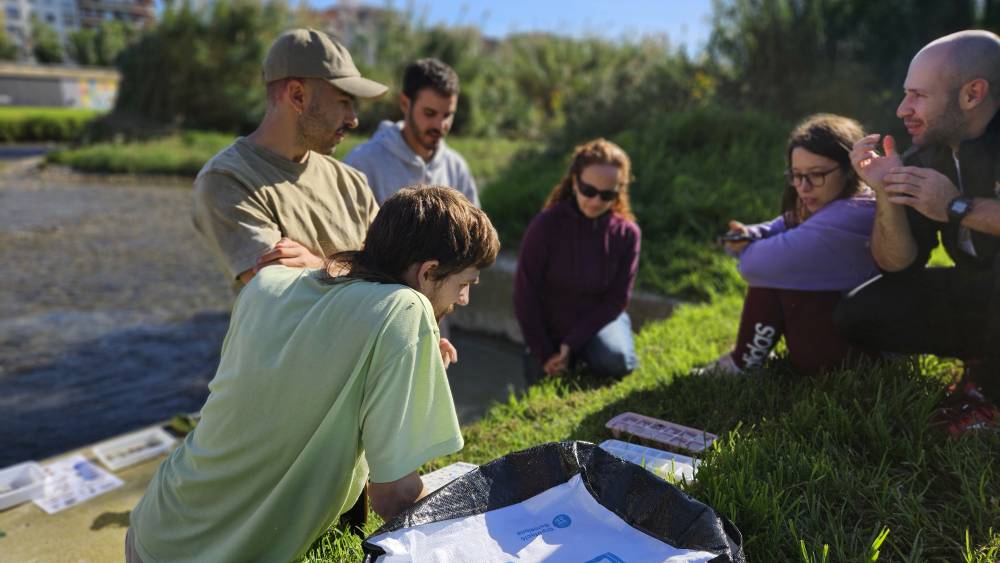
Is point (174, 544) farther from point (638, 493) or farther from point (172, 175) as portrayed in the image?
point (172, 175)

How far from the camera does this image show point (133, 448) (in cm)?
399

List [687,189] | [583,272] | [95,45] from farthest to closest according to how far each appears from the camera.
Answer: [95,45] → [687,189] → [583,272]

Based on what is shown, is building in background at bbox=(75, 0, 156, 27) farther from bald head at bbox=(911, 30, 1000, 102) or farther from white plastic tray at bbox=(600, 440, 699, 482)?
bald head at bbox=(911, 30, 1000, 102)

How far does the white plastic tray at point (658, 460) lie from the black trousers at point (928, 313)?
40.3 inches

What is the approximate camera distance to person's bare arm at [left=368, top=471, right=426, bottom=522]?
1752mm

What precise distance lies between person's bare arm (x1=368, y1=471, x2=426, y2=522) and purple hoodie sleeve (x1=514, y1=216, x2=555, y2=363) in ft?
8.27

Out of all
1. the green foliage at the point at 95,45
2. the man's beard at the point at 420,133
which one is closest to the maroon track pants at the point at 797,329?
the man's beard at the point at 420,133

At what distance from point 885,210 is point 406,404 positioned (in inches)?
84.3

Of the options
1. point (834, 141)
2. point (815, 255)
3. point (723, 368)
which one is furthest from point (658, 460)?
point (834, 141)

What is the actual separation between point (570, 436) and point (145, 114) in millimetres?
25621

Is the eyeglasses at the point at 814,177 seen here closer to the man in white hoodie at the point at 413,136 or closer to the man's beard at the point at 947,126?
the man's beard at the point at 947,126

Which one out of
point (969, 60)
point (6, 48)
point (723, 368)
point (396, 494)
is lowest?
point (6, 48)

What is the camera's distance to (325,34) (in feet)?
9.43

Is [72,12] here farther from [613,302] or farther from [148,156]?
[613,302]
